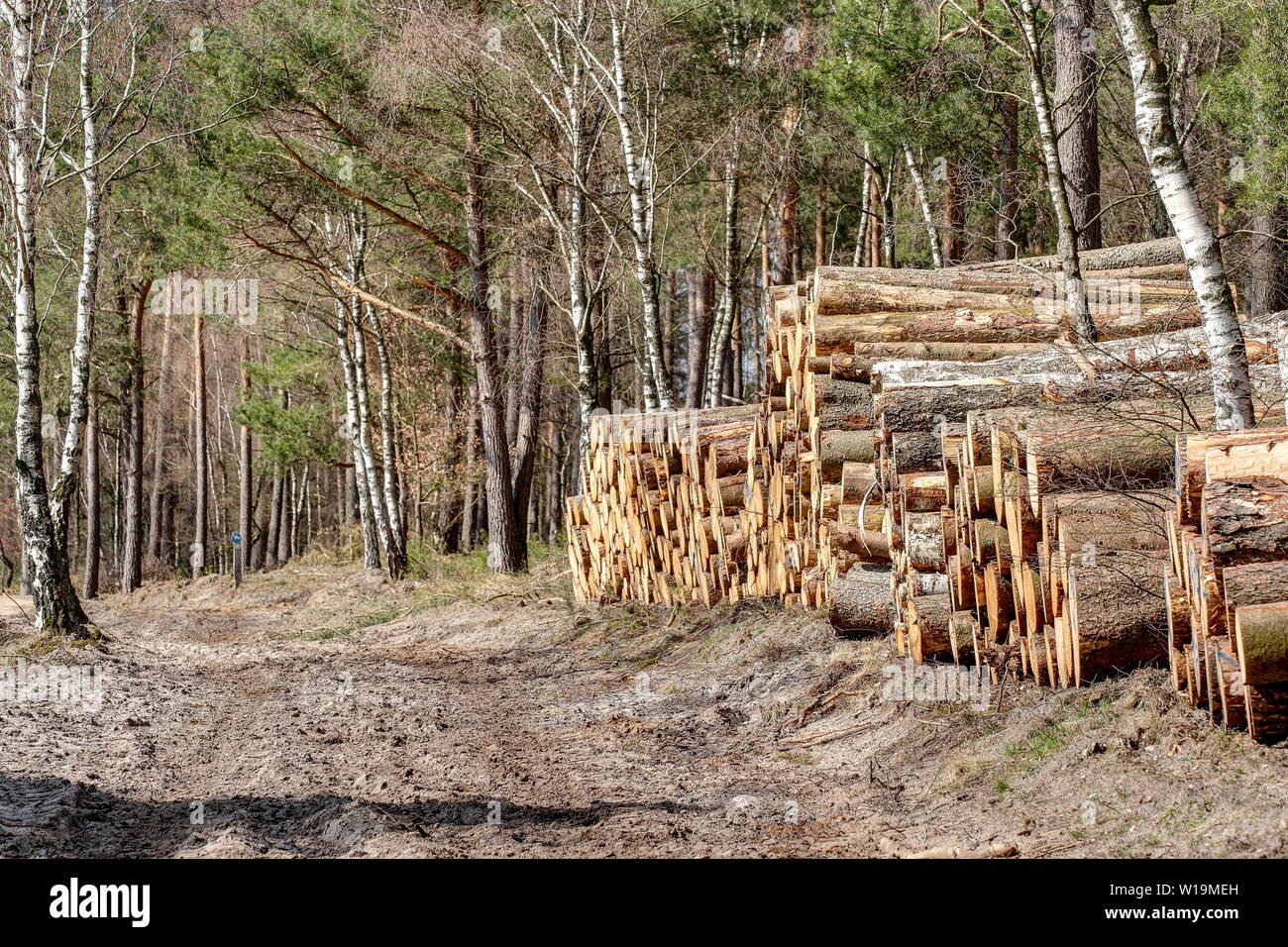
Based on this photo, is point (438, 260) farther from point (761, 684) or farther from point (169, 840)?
point (169, 840)

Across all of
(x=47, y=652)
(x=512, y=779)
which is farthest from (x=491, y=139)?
(x=512, y=779)

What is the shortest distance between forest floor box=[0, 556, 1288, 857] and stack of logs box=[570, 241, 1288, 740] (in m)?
0.37

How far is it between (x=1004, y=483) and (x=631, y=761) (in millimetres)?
A: 2715

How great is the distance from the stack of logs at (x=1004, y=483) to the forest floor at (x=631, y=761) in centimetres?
37

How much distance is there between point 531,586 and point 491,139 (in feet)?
20.3

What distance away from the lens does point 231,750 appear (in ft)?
25.0

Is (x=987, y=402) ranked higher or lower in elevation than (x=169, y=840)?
higher

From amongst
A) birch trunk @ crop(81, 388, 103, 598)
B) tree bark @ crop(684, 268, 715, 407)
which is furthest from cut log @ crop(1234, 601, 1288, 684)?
birch trunk @ crop(81, 388, 103, 598)

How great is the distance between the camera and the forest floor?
5.00 meters

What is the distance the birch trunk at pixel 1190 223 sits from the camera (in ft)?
19.3

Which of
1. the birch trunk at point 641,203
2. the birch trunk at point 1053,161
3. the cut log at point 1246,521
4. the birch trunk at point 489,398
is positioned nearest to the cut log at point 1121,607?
the cut log at point 1246,521

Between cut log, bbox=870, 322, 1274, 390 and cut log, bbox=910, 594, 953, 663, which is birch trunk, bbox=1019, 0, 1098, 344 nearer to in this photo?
cut log, bbox=870, 322, 1274, 390

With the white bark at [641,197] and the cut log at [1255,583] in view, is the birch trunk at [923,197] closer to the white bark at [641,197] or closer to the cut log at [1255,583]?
the white bark at [641,197]

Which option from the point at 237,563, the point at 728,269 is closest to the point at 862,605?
the point at 728,269
